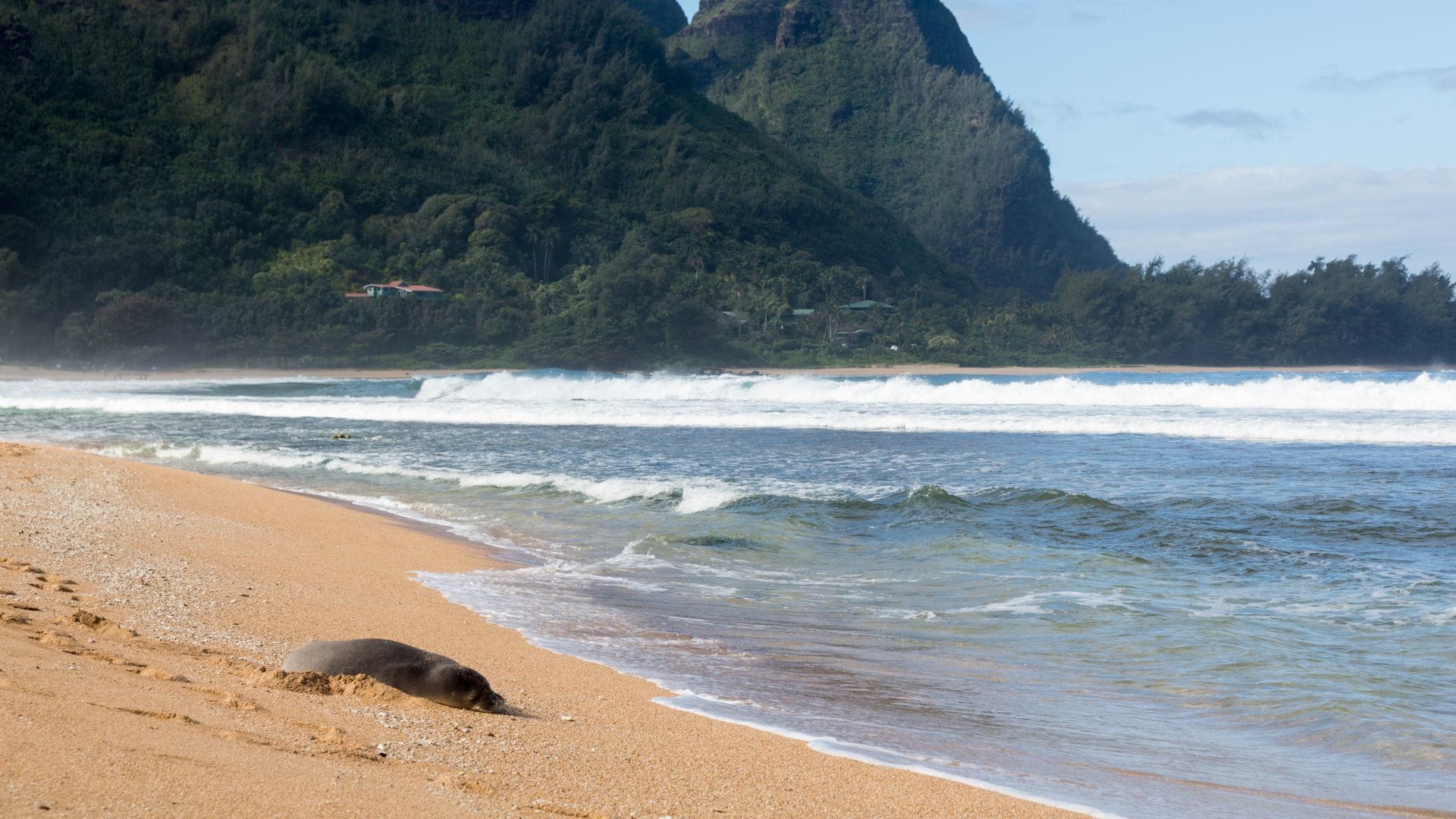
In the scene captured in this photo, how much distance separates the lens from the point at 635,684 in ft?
19.6

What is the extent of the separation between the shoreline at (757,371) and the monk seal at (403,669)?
53636 mm

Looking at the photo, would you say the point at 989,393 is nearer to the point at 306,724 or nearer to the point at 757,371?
the point at 306,724

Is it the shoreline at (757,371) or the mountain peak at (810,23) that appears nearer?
the shoreline at (757,371)

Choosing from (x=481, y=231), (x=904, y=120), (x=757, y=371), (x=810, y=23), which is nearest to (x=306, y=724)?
(x=757, y=371)

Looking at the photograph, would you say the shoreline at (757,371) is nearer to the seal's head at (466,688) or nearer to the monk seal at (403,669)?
the monk seal at (403,669)

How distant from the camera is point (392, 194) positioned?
8850 centimetres

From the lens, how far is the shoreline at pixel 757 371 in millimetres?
56625

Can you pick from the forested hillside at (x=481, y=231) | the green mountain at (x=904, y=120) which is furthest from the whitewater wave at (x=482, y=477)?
the green mountain at (x=904, y=120)

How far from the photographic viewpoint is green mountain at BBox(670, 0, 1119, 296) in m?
153

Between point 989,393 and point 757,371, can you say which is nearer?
point 989,393

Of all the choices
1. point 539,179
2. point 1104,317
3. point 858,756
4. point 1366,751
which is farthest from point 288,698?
point 1104,317

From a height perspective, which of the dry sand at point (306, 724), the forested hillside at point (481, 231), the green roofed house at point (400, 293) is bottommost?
the dry sand at point (306, 724)

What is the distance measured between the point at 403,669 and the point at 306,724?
2.89 feet

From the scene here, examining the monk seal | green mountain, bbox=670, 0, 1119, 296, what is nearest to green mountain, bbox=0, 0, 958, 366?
green mountain, bbox=670, 0, 1119, 296
